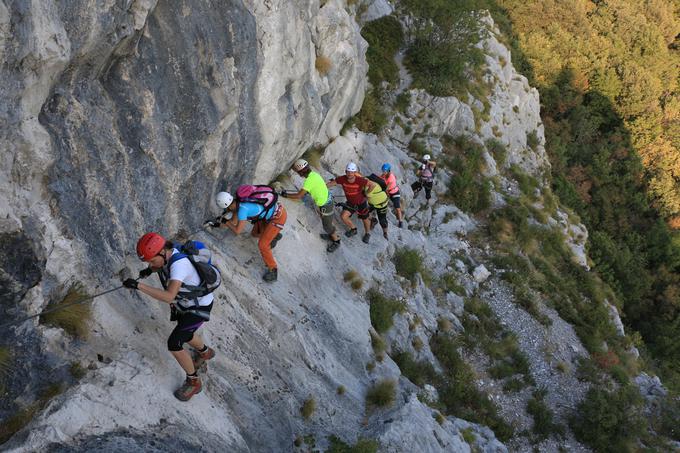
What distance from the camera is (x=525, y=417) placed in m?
15.1

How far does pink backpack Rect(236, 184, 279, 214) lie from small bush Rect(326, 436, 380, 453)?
5021mm

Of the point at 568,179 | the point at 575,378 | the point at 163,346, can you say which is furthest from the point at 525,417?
the point at 568,179

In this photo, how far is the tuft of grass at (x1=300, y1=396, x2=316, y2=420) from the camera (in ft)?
33.1

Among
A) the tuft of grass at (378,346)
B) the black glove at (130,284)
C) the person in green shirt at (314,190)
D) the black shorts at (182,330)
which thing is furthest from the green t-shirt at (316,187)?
the black glove at (130,284)

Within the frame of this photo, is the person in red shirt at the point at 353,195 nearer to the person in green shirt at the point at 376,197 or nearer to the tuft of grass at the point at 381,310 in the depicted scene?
the person in green shirt at the point at 376,197

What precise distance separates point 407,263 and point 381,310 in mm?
2828

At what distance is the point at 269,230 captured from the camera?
10906mm

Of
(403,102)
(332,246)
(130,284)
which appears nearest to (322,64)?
(332,246)

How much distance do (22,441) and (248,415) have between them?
158 inches

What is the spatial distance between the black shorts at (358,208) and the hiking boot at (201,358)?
701 centimetres

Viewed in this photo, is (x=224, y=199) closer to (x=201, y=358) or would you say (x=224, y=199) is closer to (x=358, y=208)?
(x=201, y=358)

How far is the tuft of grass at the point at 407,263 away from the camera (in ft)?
54.4

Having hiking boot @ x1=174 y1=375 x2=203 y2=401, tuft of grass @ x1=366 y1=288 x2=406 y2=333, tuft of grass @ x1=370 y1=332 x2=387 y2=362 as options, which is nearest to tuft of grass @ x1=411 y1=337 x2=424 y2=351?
tuft of grass @ x1=366 y1=288 x2=406 y2=333

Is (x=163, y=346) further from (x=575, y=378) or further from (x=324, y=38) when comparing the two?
(x=575, y=378)
